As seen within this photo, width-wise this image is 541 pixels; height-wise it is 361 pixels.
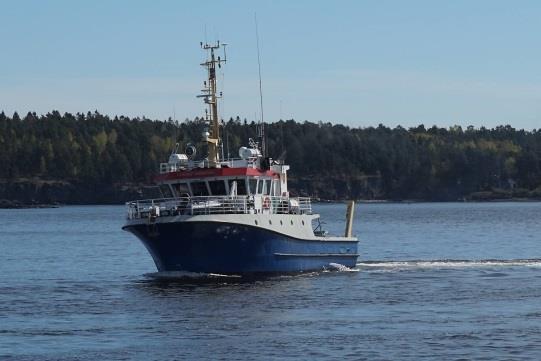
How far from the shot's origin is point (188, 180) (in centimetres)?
5656

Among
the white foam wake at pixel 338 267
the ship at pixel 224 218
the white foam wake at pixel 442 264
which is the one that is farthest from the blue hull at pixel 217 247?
the white foam wake at pixel 442 264

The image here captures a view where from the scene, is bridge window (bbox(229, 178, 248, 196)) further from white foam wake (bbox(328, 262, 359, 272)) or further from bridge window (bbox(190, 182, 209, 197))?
white foam wake (bbox(328, 262, 359, 272))

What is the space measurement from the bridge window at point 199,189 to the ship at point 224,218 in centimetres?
4

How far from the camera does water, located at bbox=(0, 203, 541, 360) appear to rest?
37.7m

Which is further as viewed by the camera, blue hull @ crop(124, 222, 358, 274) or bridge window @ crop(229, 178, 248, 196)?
bridge window @ crop(229, 178, 248, 196)

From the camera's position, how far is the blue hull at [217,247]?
5372cm

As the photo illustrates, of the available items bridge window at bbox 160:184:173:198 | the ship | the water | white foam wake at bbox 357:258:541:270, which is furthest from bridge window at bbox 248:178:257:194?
white foam wake at bbox 357:258:541:270

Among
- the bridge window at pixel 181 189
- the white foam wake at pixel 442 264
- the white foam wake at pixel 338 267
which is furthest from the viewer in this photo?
the white foam wake at pixel 442 264

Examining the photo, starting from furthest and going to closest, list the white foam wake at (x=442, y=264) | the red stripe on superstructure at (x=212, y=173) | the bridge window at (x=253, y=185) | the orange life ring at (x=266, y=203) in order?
the white foam wake at (x=442, y=264) → the bridge window at (x=253, y=185) → the orange life ring at (x=266, y=203) → the red stripe on superstructure at (x=212, y=173)

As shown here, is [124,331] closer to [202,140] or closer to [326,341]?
[326,341]

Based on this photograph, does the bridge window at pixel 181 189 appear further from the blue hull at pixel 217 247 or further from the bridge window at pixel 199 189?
the blue hull at pixel 217 247

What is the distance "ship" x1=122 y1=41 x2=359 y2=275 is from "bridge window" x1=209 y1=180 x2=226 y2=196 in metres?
0.04

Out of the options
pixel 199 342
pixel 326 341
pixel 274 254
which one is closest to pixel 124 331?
pixel 199 342

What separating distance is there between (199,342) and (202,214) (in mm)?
15341
